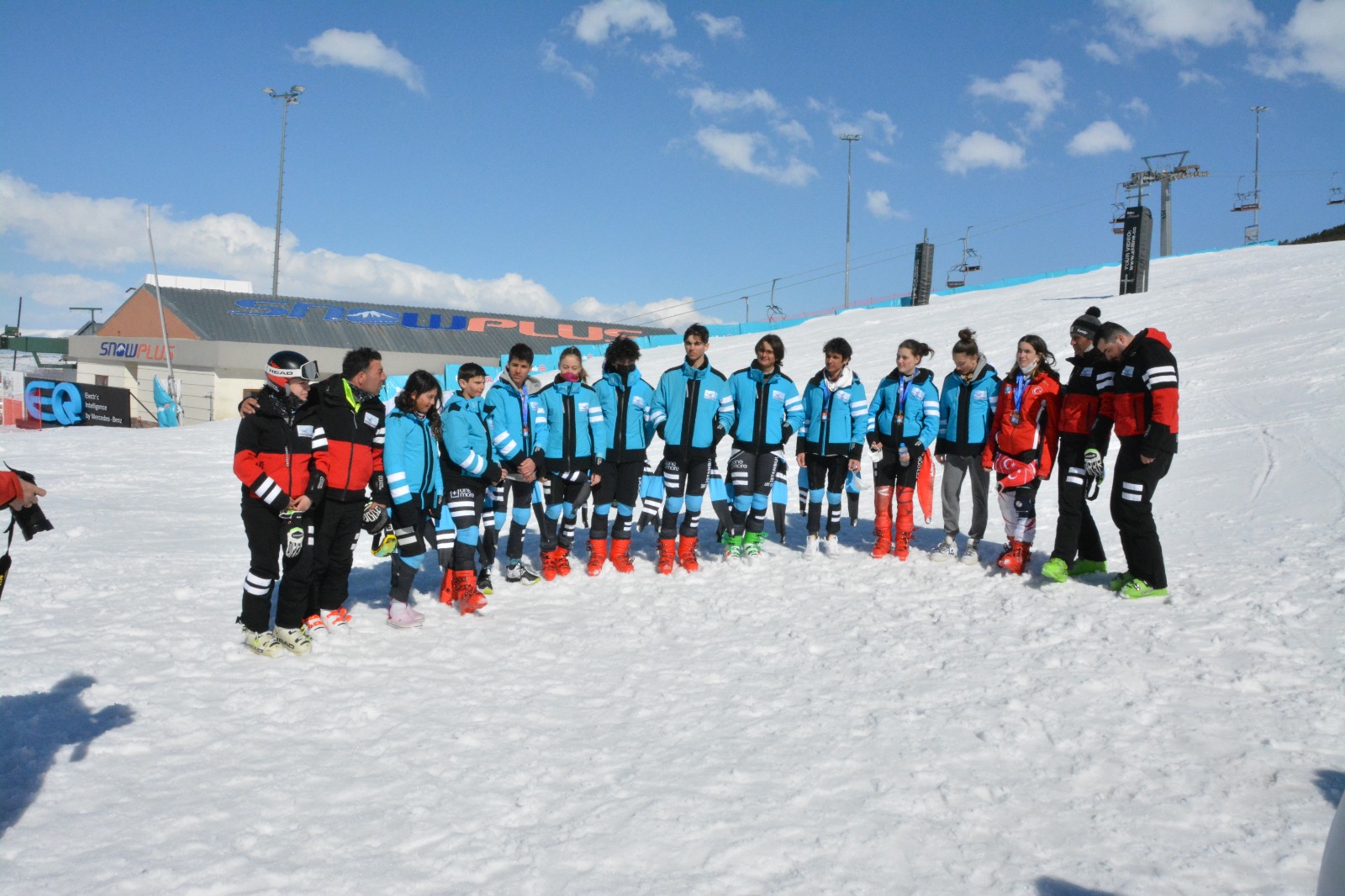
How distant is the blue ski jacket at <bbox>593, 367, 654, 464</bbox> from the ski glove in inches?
141

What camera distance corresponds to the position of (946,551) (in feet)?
24.4

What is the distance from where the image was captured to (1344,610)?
17.3 feet

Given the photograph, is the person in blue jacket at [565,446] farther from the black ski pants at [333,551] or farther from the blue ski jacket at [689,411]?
the black ski pants at [333,551]

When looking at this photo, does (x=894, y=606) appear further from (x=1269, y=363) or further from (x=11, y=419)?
(x=11, y=419)

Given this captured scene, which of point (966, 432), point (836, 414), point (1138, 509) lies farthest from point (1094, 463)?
point (836, 414)

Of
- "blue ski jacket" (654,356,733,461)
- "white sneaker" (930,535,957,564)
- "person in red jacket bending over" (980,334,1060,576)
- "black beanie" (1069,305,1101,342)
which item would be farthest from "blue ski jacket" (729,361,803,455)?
"black beanie" (1069,305,1101,342)

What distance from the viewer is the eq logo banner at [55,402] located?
2645cm

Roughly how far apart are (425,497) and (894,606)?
145 inches

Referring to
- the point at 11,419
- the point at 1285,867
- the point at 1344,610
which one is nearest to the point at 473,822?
the point at 1285,867

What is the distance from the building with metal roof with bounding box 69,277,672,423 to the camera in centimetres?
3694

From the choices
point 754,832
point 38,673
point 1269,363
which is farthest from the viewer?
point 1269,363

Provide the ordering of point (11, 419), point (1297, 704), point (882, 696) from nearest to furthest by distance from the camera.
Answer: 1. point (1297, 704)
2. point (882, 696)
3. point (11, 419)

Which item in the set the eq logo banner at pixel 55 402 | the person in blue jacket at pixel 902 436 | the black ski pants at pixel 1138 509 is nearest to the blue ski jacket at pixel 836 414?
the person in blue jacket at pixel 902 436

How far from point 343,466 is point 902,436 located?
4715mm
